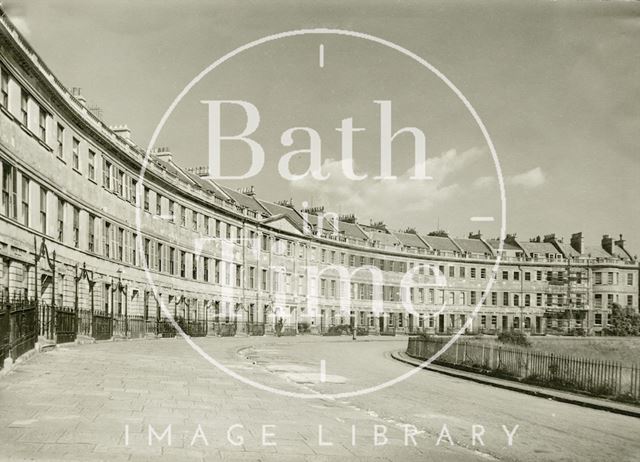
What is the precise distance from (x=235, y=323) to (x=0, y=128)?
26.3 m

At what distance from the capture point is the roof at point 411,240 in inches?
2892

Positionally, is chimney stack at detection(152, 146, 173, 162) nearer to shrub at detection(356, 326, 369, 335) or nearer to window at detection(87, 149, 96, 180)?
window at detection(87, 149, 96, 180)

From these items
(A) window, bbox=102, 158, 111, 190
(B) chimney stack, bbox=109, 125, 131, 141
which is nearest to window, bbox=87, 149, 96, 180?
(A) window, bbox=102, 158, 111, 190

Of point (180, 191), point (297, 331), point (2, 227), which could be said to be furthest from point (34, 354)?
point (297, 331)

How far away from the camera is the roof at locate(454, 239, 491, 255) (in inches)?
3108

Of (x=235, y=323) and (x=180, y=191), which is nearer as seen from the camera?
(x=180, y=191)

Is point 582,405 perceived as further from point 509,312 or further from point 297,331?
point 509,312

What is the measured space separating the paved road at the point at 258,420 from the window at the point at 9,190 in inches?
210

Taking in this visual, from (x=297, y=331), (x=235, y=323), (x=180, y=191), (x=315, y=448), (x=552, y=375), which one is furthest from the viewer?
(x=297, y=331)

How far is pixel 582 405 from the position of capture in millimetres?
14688

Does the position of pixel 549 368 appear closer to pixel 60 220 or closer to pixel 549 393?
pixel 549 393

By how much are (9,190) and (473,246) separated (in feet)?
216

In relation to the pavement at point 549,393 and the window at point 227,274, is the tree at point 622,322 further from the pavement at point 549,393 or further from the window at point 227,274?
the pavement at point 549,393

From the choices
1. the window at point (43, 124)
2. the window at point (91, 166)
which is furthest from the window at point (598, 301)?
the window at point (43, 124)
